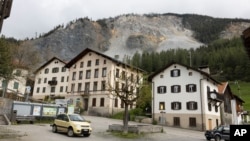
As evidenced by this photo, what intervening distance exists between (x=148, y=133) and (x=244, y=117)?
44.1 meters

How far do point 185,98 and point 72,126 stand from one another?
22810 mm

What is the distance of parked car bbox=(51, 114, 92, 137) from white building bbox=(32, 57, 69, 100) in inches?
1498

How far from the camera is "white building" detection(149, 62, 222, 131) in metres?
38.6

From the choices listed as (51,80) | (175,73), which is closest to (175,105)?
(175,73)

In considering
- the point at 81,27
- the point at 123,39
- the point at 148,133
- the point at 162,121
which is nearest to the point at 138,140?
the point at 148,133

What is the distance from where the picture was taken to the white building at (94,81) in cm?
5066

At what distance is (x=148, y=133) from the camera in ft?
87.3

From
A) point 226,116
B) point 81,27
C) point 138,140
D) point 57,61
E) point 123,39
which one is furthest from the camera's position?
point 123,39

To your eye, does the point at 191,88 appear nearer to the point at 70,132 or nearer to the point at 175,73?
the point at 175,73

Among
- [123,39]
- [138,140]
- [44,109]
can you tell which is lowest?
[138,140]

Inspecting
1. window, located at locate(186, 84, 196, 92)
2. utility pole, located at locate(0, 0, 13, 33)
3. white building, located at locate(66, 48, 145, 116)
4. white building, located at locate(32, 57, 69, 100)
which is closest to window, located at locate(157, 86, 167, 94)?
window, located at locate(186, 84, 196, 92)

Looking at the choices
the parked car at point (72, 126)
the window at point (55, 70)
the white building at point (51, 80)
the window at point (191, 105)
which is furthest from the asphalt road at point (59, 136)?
the window at point (55, 70)

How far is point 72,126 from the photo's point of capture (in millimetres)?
22266

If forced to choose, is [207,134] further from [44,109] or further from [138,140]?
[44,109]
